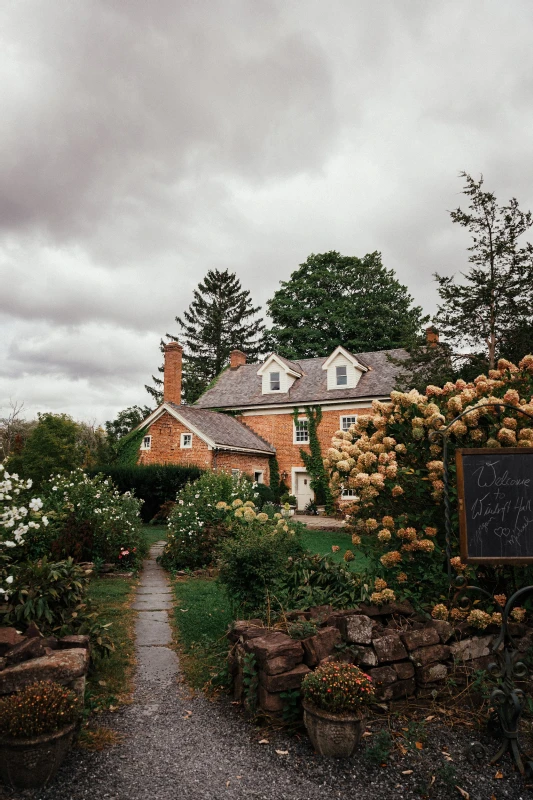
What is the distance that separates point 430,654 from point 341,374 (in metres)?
22.1

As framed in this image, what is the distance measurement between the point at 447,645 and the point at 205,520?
277 inches

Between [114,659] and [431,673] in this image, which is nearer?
[431,673]

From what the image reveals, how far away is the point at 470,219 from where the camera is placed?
1975cm

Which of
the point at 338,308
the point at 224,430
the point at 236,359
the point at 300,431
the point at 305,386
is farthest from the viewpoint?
the point at 338,308

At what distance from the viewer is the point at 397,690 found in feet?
12.8

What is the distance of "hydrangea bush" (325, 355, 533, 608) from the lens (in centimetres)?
444

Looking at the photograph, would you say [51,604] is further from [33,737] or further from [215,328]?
[215,328]

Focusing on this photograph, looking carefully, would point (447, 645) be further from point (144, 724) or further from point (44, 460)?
point (44, 460)

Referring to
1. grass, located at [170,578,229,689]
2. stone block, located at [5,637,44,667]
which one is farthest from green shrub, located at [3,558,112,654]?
grass, located at [170,578,229,689]

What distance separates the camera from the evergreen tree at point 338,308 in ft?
118

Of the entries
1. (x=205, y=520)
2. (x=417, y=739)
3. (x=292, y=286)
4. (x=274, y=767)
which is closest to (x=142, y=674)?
(x=274, y=767)

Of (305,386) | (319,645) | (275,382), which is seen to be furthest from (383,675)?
(275,382)

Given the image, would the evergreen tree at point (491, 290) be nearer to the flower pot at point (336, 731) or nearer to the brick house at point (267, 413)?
the brick house at point (267, 413)

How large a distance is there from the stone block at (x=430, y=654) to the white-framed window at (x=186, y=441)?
1894 cm
